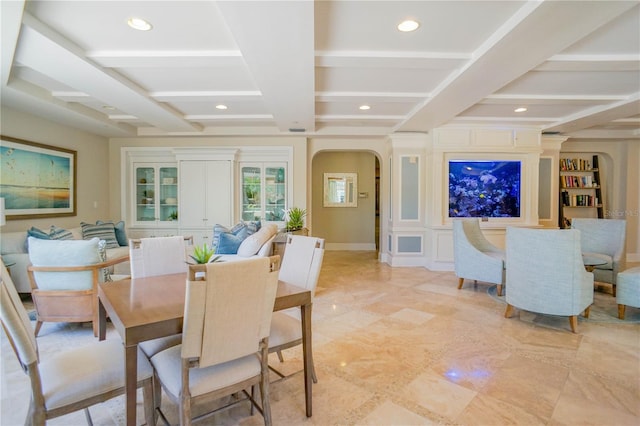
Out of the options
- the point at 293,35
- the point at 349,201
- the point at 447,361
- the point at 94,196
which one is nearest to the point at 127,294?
the point at 293,35

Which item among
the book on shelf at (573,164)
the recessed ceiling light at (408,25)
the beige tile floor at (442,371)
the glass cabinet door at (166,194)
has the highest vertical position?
the recessed ceiling light at (408,25)

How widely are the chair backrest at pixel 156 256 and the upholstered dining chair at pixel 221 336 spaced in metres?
0.91

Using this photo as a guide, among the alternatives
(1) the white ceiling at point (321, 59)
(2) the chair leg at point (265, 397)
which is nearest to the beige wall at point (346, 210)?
(1) the white ceiling at point (321, 59)

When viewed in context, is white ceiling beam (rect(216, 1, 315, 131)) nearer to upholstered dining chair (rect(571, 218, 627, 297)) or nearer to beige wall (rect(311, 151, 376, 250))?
beige wall (rect(311, 151, 376, 250))

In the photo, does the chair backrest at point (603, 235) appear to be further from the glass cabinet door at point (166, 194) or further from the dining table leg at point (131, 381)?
the glass cabinet door at point (166, 194)

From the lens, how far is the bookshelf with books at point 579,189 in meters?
6.63

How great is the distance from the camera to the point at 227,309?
147 centimetres

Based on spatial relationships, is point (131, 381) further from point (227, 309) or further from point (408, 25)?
point (408, 25)

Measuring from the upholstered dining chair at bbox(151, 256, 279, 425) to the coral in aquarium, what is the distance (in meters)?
4.95

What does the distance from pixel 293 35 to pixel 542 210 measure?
582cm

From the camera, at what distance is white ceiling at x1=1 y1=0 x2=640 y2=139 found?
2260mm

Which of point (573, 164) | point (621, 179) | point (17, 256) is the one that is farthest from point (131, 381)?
point (621, 179)

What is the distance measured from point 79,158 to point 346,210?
5487 mm

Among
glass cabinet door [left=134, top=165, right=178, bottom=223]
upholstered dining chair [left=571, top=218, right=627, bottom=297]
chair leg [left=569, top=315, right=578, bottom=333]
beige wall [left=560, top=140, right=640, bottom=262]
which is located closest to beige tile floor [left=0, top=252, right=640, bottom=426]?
chair leg [left=569, top=315, right=578, bottom=333]
